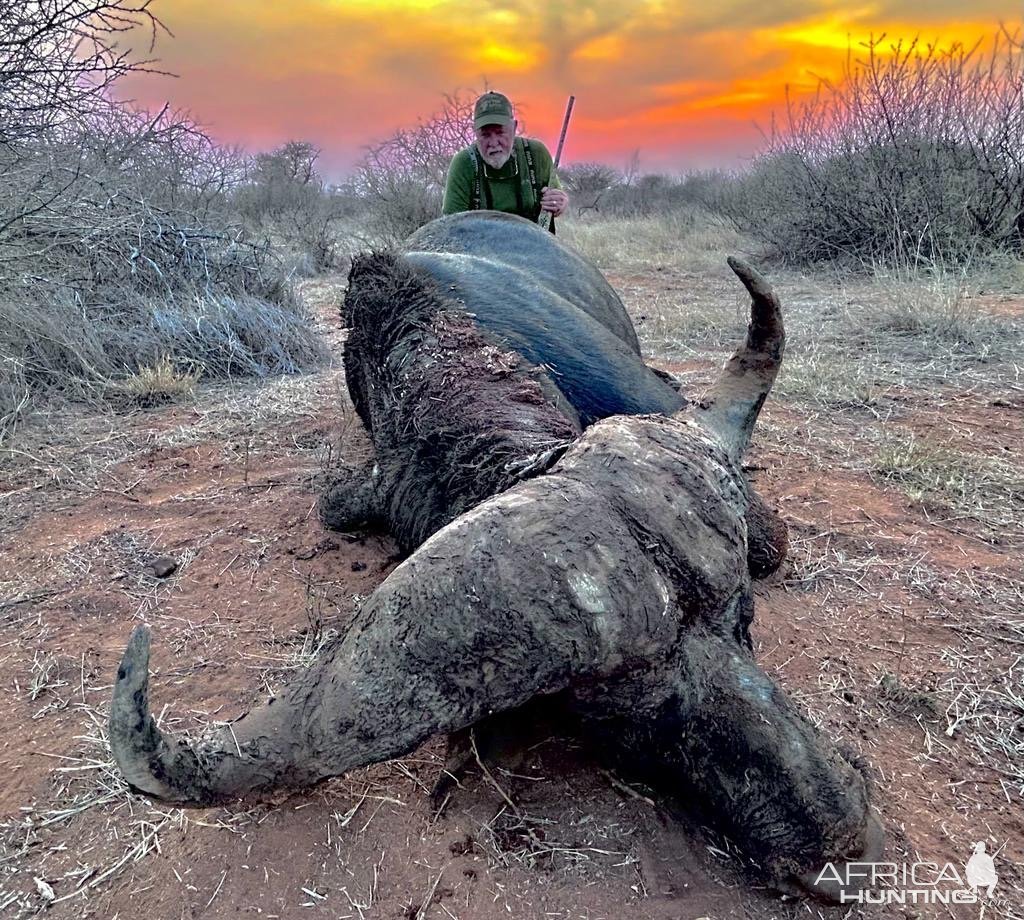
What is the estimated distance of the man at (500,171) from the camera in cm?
668

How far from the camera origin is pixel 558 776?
2223 mm

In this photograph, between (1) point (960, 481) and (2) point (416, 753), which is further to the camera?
(1) point (960, 481)

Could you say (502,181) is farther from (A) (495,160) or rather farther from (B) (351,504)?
(B) (351,504)

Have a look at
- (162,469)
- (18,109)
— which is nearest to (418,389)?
(162,469)

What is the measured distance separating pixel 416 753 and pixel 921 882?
1.47 metres

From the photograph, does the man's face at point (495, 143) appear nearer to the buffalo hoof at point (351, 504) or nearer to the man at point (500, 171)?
the man at point (500, 171)

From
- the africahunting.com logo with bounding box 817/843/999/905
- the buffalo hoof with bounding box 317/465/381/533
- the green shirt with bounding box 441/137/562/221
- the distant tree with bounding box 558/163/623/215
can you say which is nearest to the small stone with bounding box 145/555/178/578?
the buffalo hoof with bounding box 317/465/381/533

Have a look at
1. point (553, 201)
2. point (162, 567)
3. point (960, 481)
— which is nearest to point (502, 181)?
point (553, 201)

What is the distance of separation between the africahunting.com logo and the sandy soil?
0.03 metres

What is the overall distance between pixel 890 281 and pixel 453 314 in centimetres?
819

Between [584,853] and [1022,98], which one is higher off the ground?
[1022,98]

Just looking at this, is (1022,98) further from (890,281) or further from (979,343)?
(979,343)

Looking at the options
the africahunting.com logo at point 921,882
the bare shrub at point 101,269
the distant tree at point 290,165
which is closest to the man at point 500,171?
the bare shrub at point 101,269

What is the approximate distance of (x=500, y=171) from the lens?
275 inches
